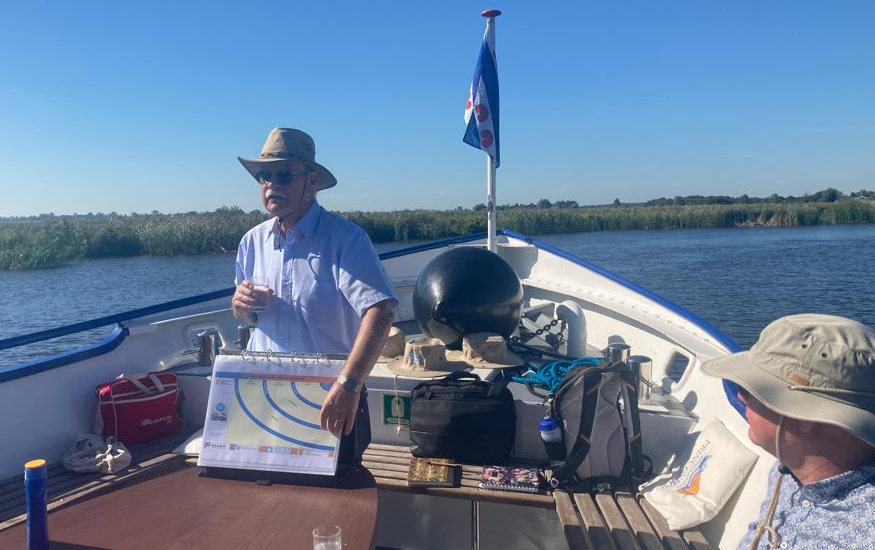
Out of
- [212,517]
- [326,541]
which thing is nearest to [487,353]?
[212,517]

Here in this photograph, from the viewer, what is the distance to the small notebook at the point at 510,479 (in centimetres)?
304

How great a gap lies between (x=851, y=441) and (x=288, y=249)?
1948 mm

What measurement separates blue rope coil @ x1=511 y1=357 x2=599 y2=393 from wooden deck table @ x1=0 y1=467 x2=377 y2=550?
1814mm

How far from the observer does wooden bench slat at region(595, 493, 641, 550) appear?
8.34 ft

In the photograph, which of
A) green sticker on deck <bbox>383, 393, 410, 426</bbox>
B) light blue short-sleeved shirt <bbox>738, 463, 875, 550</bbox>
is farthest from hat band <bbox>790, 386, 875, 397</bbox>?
green sticker on deck <bbox>383, 393, 410, 426</bbox>

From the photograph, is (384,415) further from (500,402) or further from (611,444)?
(611,444)

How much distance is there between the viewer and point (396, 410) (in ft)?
12.2

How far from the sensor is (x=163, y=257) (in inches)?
1281

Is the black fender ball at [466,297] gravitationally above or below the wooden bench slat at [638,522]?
above

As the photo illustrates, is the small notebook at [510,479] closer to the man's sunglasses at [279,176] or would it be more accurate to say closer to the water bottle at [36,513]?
the man's sunglasses at [279,176]

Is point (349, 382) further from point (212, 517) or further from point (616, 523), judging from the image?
point (616, 523)

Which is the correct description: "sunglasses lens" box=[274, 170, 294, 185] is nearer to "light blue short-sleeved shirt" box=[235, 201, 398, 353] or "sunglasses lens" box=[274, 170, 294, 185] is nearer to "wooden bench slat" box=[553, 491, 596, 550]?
"light blue short-sleeved shirt" box=[235, 201, 398, 353]

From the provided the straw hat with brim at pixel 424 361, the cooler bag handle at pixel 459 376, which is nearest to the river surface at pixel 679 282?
the straw hat with brim at pixel 424 361

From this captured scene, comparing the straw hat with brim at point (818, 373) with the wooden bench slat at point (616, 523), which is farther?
the wooden bench slat at point (616, 523)
